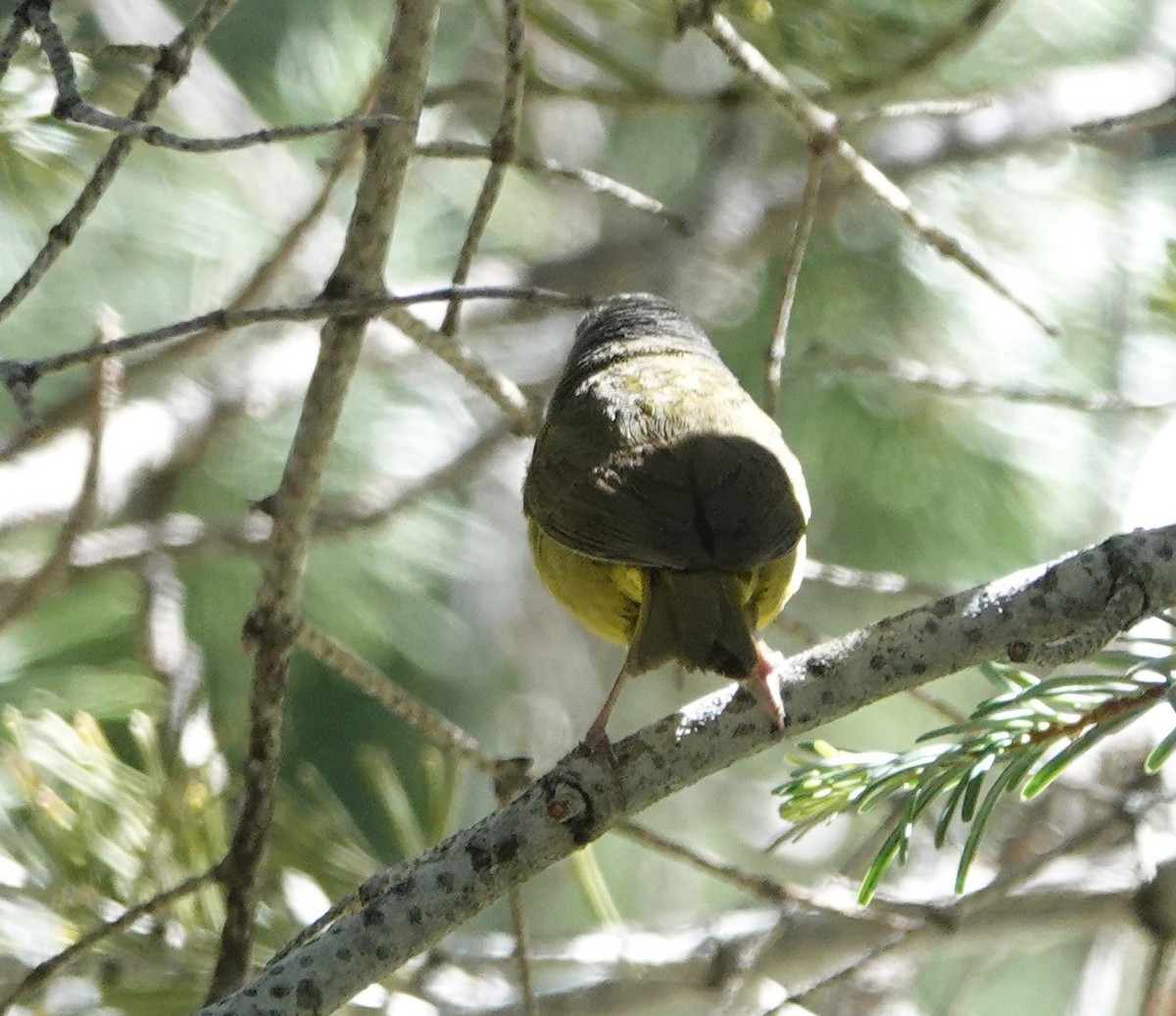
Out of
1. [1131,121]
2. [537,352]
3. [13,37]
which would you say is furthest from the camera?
[537,352]

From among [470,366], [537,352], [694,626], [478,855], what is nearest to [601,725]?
[694,626]

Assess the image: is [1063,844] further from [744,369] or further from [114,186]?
[114,186]

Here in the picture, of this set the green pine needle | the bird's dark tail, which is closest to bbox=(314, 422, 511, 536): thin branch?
the bird's dark tail

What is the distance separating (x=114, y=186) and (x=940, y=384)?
Result: 3.01 metres

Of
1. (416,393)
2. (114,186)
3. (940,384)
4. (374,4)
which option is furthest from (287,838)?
(374,4)

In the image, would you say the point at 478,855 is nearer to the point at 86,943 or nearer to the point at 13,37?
the point at 86,943

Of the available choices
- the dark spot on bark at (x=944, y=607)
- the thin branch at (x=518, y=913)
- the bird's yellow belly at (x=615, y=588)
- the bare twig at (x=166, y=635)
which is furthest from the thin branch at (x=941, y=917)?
the bare twig at (x=166, y=635)

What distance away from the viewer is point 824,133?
270 cm

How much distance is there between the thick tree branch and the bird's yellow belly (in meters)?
0.66

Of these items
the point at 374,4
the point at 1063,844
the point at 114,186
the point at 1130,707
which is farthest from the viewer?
the point at 374,4

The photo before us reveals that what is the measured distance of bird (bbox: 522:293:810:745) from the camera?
2328 millimetres

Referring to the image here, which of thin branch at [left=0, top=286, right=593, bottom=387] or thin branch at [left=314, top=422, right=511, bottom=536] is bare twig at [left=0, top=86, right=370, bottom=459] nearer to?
thin branch at [left=314, top=422, right=511, bottom=536]

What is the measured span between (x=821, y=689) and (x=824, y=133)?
1.19 meters

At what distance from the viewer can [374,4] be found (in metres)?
5.36
